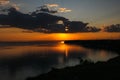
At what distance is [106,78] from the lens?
22.0m

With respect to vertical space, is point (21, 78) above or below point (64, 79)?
below

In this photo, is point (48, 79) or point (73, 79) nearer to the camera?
point (73, 79)

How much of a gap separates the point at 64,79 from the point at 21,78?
67.1 feet

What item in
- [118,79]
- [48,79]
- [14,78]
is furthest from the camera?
[14,78]

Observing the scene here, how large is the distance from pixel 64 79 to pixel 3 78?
2153 centimetres

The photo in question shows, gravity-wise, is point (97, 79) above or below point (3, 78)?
above

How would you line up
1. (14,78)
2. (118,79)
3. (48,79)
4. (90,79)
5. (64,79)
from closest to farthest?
(118,79)
(90,79)
(64,79)
(48,79)
(14,78)

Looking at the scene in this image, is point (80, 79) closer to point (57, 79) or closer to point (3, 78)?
point (57, 79)

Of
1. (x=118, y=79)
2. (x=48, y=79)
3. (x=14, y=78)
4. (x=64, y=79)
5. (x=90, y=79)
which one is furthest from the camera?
(x=14, y=78)

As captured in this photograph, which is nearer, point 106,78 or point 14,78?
point 106,78

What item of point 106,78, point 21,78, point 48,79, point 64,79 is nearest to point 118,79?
point 106,78

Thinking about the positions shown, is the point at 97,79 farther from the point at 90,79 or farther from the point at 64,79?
the point at 64,79

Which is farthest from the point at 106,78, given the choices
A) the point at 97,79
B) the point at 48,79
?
the point at 48,79

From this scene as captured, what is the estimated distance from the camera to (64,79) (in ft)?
79.6
